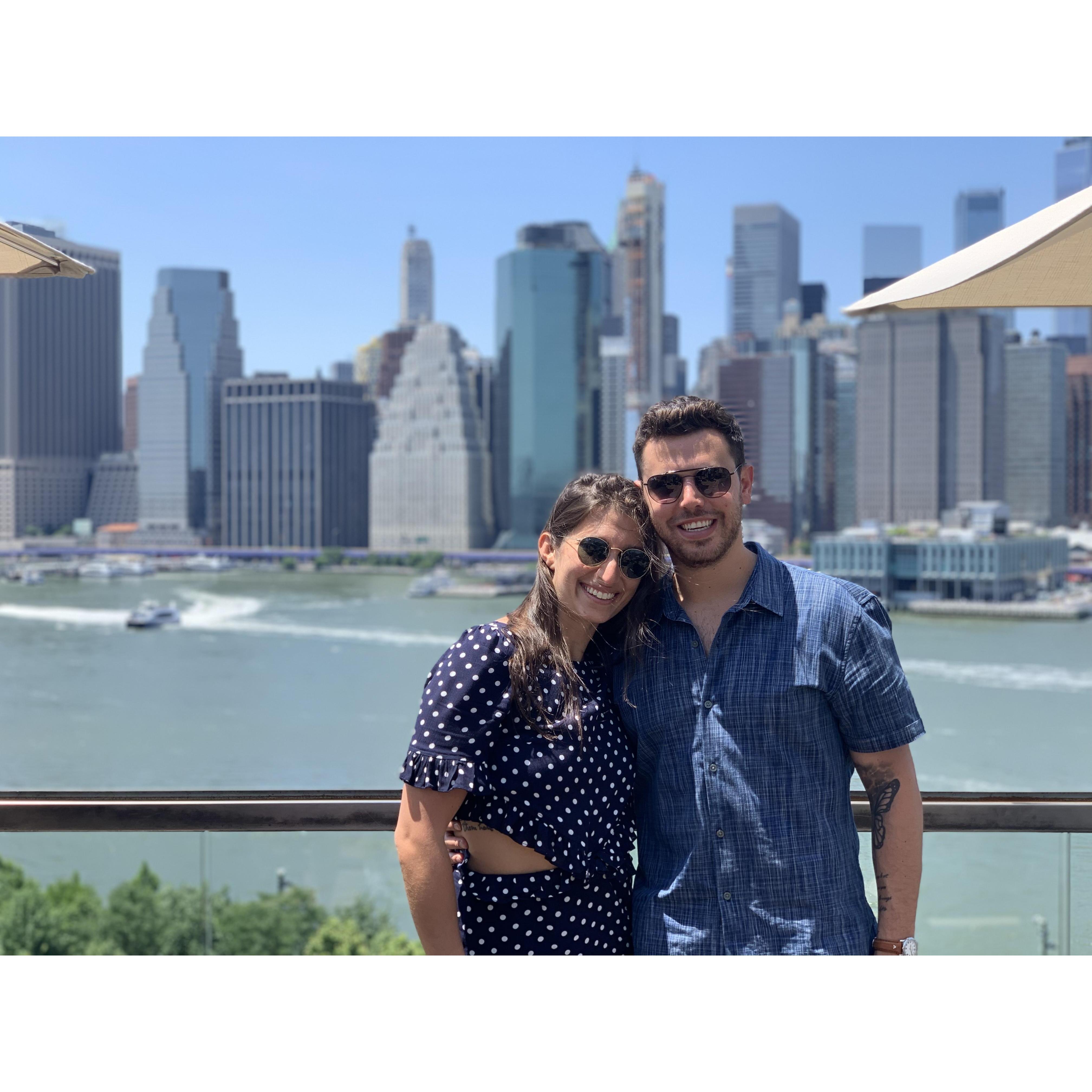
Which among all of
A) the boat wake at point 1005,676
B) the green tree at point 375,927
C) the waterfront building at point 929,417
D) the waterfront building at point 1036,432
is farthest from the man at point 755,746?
the waterfront building at point 1036,432

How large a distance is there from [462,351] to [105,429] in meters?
26.6

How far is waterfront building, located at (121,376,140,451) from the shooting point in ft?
268

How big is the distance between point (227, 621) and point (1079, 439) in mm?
52164

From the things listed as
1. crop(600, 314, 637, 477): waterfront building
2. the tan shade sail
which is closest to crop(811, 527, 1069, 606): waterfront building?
crop(600, 314, 637, 477): waterfront building

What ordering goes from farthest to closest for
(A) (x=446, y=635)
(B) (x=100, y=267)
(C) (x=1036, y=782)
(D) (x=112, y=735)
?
1. (B) (x=100, y=267)
2. (A) (x=446, y=635)
3. (D) (x=112, y=735)
4. (C) (x=1036, y=782)

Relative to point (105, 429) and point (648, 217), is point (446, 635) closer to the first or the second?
point (105, 429)

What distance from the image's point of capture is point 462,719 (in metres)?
1.48

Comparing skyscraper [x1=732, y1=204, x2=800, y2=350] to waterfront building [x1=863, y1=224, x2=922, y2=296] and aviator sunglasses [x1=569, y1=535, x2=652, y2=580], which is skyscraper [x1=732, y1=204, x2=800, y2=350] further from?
aviator sunglasses [x1=569, y1=535, x2=652, y2=580]

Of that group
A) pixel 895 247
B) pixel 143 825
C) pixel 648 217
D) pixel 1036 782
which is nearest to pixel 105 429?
pixel 648 217

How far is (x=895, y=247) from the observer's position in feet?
246

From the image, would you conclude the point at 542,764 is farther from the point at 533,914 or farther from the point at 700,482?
the point at 700,482

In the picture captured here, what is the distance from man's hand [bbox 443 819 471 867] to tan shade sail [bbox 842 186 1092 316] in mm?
1110

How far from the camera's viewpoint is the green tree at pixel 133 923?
1346cm

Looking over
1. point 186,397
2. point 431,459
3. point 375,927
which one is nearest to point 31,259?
point 375,927
